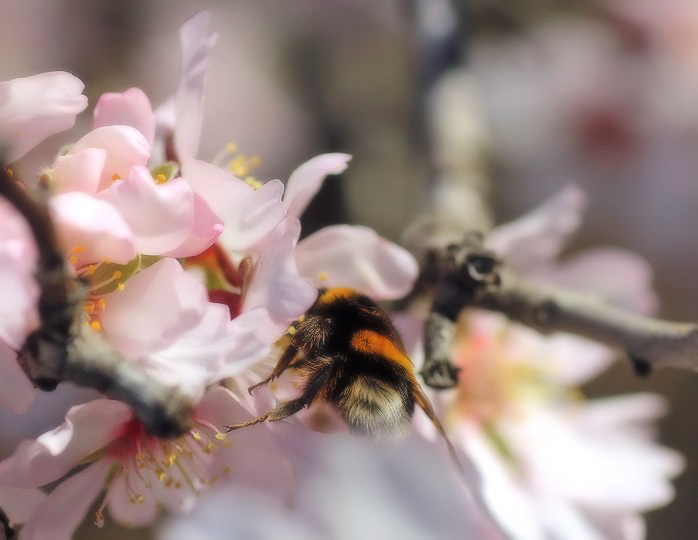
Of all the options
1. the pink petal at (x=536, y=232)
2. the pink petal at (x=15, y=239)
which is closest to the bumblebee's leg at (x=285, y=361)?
the pink petal at (x=15, y=239)

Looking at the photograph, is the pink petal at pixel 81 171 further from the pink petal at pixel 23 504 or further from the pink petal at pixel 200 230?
the pink petal at pixel 23 504

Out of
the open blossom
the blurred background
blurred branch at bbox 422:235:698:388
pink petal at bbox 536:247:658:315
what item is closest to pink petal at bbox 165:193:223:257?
blurred branch at bbox 422:235:698:388

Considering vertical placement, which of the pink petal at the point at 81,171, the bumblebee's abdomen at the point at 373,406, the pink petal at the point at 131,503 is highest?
the pink petal at the point at 81,171

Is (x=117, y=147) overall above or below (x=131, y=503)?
above

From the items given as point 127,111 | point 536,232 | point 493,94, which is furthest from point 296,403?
point 493,94

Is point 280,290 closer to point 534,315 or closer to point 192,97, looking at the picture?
point 192,97

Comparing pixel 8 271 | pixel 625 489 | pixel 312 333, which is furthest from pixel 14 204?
pixel 625 489
